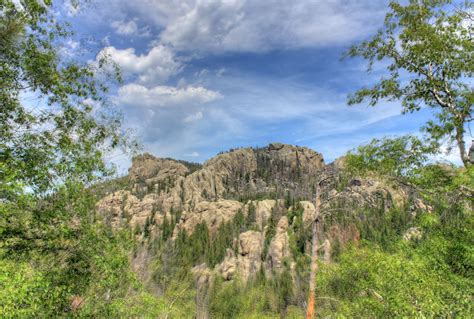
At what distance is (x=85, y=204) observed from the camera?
36.5ft

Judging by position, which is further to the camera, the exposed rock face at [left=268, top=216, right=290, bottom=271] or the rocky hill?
the exposed rock face at [left=268, top=216, right=290, bottom=271]

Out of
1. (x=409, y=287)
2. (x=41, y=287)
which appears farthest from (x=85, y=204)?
(x=409, y=287)

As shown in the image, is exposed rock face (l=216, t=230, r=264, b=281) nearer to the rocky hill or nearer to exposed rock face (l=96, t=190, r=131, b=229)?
the rocky hill

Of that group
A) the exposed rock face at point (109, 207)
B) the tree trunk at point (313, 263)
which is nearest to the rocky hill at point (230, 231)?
the exposed rock face at point (109, 207)

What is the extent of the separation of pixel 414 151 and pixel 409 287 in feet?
15.1

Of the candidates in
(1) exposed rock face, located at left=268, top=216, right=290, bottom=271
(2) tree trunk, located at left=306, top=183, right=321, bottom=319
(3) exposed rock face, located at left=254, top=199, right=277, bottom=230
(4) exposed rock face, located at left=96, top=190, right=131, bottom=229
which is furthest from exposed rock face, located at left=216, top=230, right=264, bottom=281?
(2) tree trunk, located at left=306, top=183, right=321, bottom=319

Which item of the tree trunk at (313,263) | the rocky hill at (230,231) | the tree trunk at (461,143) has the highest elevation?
the rocky hill at (230,231)

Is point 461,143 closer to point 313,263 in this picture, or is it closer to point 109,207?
point 313,263

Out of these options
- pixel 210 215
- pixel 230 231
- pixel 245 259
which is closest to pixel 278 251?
pixel 245 259

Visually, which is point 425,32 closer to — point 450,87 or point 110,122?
point 450,87

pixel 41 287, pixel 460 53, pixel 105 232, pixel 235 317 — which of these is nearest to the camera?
pixel 41 287

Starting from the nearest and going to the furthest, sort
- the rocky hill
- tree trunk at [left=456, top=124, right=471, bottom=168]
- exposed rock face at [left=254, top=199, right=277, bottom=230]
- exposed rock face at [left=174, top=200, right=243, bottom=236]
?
tree trunk at [left=456, top=124, right=471, bottom=168], the rocky hill, exposed rock face at [left=254, top=199, right=277, bottom=230], exposed rock face at [left=174, top=200, right=243, bottom=236]

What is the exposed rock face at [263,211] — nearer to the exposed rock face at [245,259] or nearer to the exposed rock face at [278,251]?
the exposed rock face at [245,259]

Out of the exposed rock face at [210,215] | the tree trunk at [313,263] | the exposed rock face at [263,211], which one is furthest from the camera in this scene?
the exposed rock face at [210,215]
